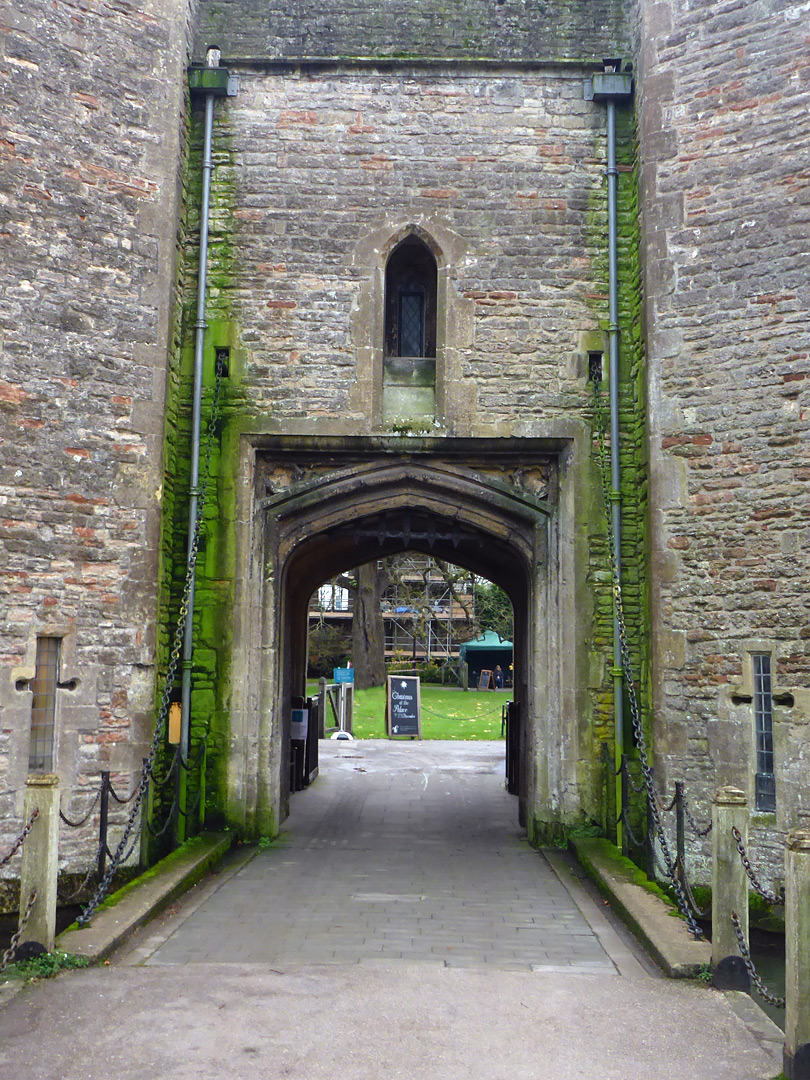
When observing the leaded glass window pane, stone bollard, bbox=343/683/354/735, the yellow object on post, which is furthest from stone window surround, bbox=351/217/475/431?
stone bollard, bbox=343/683/354/735

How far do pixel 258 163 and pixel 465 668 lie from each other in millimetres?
23595

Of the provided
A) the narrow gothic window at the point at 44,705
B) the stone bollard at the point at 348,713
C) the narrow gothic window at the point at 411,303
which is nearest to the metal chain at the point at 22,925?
the narrow gothic window at the point at 44,705

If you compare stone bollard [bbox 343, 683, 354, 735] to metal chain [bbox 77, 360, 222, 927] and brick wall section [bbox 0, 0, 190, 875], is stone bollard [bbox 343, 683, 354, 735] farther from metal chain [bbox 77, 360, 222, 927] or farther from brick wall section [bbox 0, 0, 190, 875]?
brick wall section [bbox 0, 0, 190, 875]

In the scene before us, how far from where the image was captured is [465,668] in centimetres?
3130

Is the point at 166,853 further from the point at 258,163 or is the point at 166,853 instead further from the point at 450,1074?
the point at 258,163

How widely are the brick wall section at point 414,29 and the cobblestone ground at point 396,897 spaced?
25.3ft

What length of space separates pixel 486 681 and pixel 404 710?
42.7 feet

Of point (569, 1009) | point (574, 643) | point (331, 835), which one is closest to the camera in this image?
point (569, 1009)

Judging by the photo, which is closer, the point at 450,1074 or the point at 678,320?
the point at 450,1074

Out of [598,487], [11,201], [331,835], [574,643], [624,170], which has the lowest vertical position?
[331,835]

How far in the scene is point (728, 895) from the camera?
5133 mm

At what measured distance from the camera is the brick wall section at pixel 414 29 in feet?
31.3

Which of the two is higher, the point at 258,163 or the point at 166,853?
the point at 258,163

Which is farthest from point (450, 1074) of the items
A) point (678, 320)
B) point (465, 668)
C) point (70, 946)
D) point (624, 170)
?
point (465, 668)
